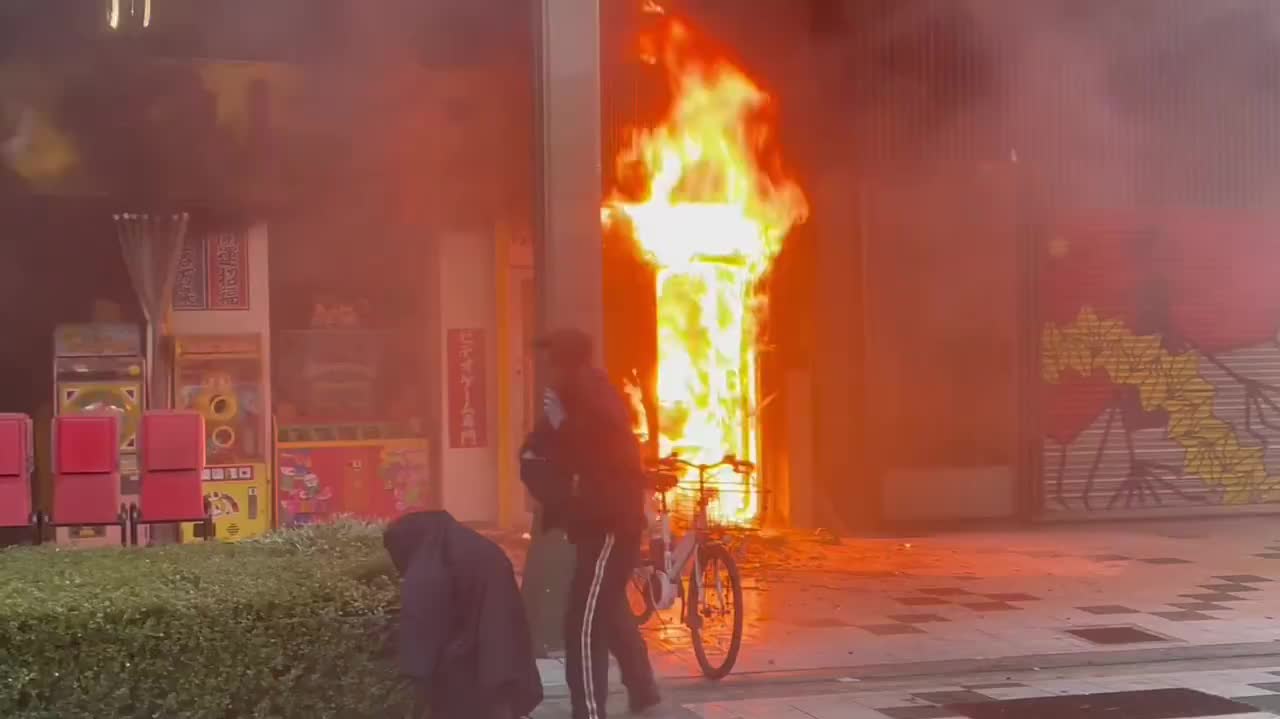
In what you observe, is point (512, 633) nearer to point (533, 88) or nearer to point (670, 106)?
point (533, 88)

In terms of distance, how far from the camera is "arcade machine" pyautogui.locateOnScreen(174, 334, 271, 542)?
10531 mm

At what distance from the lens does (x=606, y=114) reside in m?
11.1

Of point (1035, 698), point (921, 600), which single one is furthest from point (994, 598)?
point (1035, 698)

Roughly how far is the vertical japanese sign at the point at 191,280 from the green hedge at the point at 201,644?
5.85 metres

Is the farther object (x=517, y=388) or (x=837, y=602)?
(x=517, y=388)

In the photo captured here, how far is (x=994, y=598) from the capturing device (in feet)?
28.6

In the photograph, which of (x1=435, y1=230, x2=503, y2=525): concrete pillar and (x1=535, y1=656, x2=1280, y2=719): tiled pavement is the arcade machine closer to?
(x1=435, y1=230, x2=503, y2=525): concrete pillar

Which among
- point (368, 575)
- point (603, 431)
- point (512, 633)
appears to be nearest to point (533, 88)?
point (603, 431)

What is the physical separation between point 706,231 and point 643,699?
6005mm

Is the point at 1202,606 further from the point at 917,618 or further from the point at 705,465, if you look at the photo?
the point at 705,465

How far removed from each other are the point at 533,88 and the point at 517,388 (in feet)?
15.2

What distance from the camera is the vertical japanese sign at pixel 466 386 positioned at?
1156 cm

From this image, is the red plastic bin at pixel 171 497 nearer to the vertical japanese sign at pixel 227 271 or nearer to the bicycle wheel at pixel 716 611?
the vertical japanese sign at pixel 227 271

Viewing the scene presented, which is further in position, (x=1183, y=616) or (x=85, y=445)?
(x=85, y=445)
